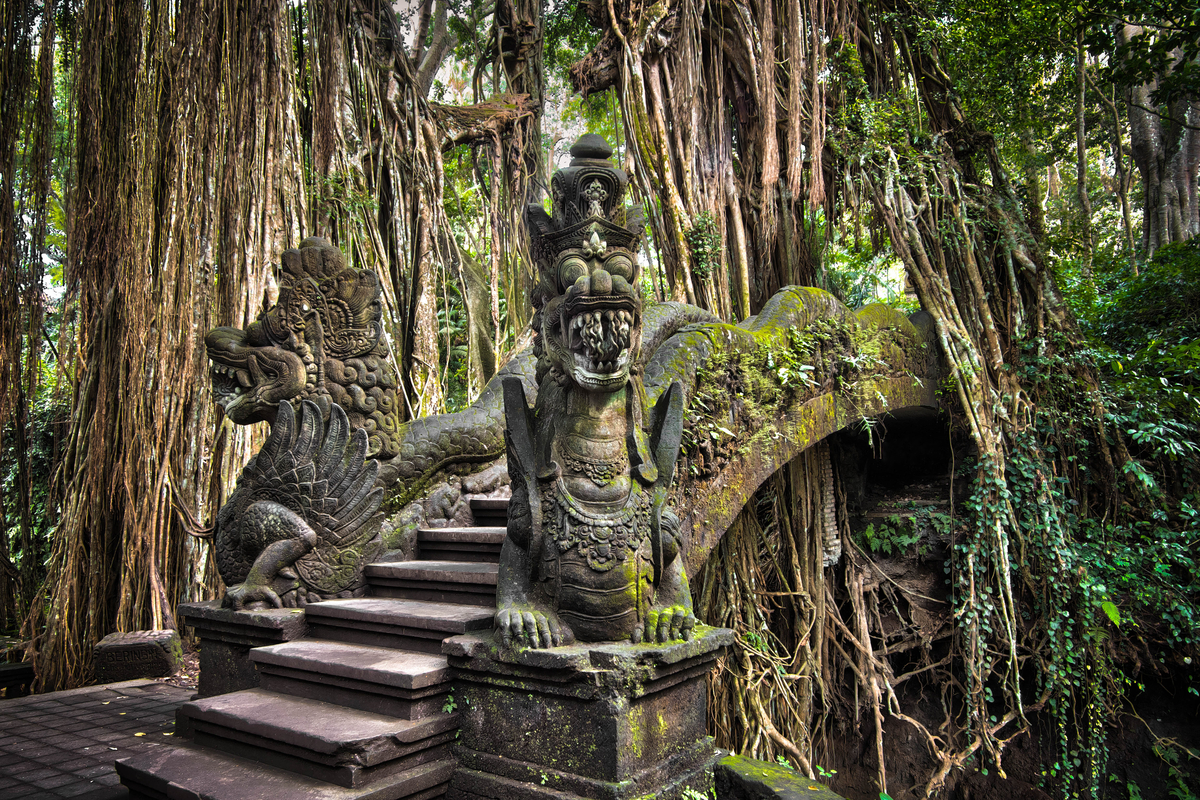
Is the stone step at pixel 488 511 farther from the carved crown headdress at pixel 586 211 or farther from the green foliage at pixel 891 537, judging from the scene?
the green foliage at pixel 891 537

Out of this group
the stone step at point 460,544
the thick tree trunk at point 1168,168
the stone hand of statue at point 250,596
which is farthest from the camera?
the thick tree trunk at point 1168,168

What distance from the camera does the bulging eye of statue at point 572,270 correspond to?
7.25 feet

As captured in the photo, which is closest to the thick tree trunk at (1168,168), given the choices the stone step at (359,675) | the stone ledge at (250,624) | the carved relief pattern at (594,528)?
the carved relief pattern at (594,528)

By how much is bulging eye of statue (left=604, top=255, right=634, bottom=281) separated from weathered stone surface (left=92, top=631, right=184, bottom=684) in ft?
11.8

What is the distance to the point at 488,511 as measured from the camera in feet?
11.7

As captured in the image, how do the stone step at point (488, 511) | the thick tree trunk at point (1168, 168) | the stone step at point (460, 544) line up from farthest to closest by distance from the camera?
the thick tree trunk at point (1168, 168) < the stone step at point (488, 511) < the stone step at point (460, 544)

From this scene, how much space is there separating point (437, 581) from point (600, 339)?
1346mm

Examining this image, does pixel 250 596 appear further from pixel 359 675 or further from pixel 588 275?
pixel 588 275

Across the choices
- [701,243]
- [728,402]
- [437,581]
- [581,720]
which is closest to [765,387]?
[728,402]

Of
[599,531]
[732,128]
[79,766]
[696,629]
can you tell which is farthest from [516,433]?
[732,128]

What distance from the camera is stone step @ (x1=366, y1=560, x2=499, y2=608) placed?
9.04 ft

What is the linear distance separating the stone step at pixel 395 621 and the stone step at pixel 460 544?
0.35m

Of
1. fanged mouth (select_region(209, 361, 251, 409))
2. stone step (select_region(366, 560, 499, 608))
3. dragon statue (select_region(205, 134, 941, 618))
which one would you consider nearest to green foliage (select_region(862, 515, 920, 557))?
dragon statue (select_region(205, 134, 941, 618))

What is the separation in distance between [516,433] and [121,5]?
4.20 meters
